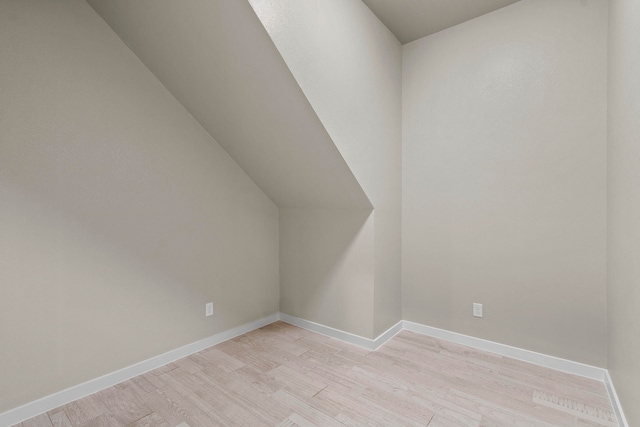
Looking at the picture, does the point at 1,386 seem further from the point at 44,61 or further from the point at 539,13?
the point at 539,13

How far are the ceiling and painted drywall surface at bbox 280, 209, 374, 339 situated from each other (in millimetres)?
1614

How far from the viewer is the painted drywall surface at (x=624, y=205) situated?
1320 millimetres

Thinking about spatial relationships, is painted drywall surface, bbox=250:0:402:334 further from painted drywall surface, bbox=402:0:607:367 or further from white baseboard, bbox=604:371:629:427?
white baseboard, bbox=604:371:629:427

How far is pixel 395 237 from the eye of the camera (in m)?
2.76

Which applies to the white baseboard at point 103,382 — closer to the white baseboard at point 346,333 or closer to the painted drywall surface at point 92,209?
the painted drywall surface at point 92,209

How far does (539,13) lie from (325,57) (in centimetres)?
162

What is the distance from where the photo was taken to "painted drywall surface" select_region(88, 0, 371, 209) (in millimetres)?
1658

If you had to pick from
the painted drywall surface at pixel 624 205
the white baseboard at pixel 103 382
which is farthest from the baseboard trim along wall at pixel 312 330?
the painted drywall surface at pixel 624 205

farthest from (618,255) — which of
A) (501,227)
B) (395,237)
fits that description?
(395,237)

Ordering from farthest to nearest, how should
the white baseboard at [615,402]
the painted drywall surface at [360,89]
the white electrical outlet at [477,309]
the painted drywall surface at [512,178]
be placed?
the white electrical outlet at [477,309] < the painted drywall surface at [512,178] < the painted drywall surface at [360,89] < the white baseboard at [615,402]

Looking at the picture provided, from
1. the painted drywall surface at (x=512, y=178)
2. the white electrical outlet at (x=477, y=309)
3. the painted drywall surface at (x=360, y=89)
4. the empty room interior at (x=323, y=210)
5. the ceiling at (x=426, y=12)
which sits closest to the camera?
the empty room interior at (x=323, y=210)

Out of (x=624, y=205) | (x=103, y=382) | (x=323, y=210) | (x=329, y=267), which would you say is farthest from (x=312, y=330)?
(x=624, y=205)

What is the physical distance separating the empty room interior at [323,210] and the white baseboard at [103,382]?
1cm

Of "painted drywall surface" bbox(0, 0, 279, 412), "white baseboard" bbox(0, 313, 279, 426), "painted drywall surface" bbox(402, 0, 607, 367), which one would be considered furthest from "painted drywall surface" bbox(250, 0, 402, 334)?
"white baseboard" bbox(0, 313, 279, 426)
